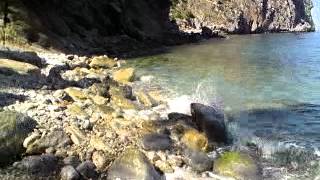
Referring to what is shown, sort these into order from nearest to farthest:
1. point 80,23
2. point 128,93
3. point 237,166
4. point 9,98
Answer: point 237,166 → point 9,98 → point 128,93 → point 80,23

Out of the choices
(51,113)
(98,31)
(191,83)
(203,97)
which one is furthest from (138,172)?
(98,31)

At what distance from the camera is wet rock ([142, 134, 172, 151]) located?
642 inches

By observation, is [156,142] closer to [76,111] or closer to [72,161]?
[72,161]

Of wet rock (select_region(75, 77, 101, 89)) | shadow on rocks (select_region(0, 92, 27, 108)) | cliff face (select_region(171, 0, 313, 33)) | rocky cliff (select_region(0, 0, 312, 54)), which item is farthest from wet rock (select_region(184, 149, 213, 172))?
cliff face (select_region(171, 0, 313, 33))

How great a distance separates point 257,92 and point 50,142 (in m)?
17.1

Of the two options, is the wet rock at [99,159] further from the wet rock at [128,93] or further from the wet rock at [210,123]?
the wet rock at [128,93]

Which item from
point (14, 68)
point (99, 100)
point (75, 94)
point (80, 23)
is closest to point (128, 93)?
point (99, 100)

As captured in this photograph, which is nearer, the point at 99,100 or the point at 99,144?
the point at 99,144

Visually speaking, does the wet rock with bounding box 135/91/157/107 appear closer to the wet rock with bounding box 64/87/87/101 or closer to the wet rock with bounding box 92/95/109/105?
the wet rock with bounding box 92/95/109/105

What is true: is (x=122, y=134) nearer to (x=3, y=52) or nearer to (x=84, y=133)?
(x=84, y=133)

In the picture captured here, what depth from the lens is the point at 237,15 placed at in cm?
14688

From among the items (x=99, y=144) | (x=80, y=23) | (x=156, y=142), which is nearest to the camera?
(x=99, y=144)

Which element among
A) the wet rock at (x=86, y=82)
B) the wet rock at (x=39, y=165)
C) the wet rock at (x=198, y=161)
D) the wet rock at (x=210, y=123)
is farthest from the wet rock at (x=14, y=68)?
the wet rock at (x=198, y=161)

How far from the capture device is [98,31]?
5938 cm
